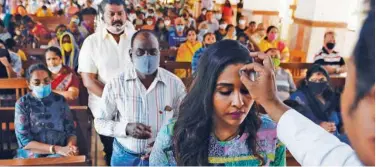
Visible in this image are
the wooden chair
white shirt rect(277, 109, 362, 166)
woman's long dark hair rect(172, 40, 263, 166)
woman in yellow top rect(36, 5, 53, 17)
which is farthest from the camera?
woman in yellow top rect(36, 5, 53, 17)

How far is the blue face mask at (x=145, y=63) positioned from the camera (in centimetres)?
122

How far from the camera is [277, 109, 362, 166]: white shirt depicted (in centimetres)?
77

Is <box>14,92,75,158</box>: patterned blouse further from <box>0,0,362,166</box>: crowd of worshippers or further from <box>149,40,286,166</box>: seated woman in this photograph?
<box>149,40,286,166</box>: seated woman

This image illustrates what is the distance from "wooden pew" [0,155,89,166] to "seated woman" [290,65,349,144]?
65 cm

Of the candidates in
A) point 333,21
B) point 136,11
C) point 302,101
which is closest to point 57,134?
point 136,11

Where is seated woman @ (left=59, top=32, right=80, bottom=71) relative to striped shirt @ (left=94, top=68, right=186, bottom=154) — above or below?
above

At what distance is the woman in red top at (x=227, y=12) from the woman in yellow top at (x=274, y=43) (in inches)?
5.6

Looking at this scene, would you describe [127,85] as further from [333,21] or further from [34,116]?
[333,21]

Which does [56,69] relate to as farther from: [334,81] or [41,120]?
[334,81]

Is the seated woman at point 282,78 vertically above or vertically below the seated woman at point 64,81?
above

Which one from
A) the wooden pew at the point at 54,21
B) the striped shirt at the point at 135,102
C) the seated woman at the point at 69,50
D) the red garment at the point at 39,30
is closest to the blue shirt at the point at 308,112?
the striped shirt at the point at 135,102

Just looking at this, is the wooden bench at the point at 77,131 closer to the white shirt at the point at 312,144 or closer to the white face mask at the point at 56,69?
the white face mask at the point at 56,69

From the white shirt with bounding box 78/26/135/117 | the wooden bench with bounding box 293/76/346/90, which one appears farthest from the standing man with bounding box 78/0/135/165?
the wooden bench with bounding box 293/76/346/90

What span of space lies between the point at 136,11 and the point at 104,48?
175 mm
